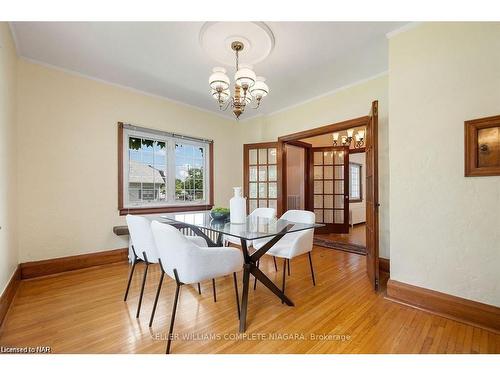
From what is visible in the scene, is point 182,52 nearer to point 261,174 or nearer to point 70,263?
point 261,174

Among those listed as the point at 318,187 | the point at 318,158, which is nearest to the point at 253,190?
the point at 318,187

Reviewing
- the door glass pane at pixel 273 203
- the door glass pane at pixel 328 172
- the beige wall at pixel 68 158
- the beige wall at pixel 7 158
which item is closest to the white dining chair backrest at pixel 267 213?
the door glass pane at pixel 273 203

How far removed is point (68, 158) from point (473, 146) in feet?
14.2

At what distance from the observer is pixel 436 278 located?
196 cm

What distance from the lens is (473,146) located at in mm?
1758

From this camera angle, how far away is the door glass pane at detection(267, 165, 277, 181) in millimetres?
4438

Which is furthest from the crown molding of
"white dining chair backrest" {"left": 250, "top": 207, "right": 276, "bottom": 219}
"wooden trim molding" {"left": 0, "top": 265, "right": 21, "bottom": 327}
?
"wooden trim molding" {"left": 0, "top": 265, "right": 21, "bottom": 327}

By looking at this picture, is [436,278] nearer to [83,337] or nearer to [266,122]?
[83,337]

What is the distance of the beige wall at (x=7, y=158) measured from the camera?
1.89m

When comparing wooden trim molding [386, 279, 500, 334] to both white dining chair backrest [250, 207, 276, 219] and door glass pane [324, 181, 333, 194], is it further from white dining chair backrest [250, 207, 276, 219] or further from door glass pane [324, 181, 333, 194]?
door glass pane [324, 181, 333, 194]

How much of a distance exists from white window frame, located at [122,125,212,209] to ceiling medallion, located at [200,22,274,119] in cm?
187

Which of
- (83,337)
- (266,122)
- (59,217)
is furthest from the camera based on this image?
(266,122)
